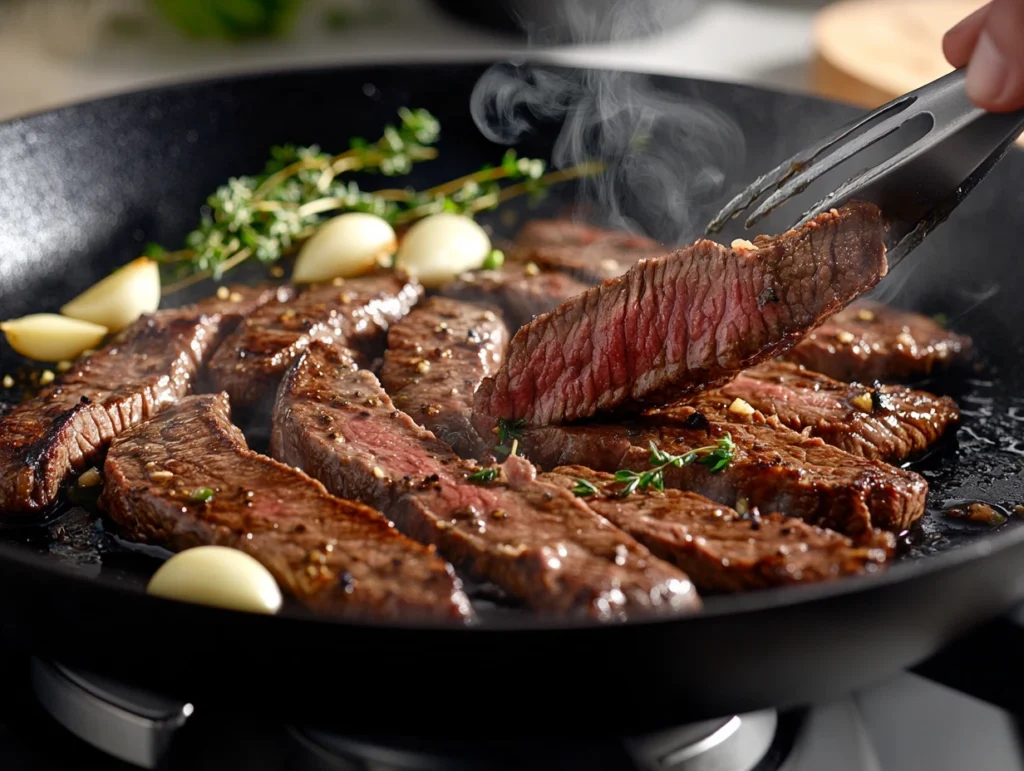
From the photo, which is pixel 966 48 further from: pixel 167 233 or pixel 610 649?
pixel 167 233

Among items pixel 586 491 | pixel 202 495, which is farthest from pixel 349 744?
pixel 586 491

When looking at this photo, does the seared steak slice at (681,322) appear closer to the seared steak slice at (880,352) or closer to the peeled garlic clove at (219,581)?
the seared steak slice at (880,352)

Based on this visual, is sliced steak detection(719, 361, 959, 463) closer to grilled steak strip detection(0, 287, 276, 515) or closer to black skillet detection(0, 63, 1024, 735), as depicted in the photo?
black skillet detection(0, 63, 1024, 735)

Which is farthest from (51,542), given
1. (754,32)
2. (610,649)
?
(754,32)

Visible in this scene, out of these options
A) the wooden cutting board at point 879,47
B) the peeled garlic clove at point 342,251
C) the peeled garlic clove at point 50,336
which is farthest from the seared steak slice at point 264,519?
the wooden cutting board at point 879,47

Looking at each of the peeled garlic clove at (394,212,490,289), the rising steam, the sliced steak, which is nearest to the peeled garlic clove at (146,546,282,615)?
the sliced steak

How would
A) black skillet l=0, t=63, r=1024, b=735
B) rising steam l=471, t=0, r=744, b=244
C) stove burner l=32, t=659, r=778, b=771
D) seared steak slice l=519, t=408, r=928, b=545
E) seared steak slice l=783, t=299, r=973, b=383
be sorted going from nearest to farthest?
black skillet l=0, t=63, r=1024, b=735 → stove burner l=32, t=659, r=778, b=771 → seared steak slice l=519, t=408, r=928, b=545 → seared steak slice l=783, t=299, r=973, b=383 → rising steam l=471, t=0, r=744, b=244

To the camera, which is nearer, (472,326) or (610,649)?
(610,649)
